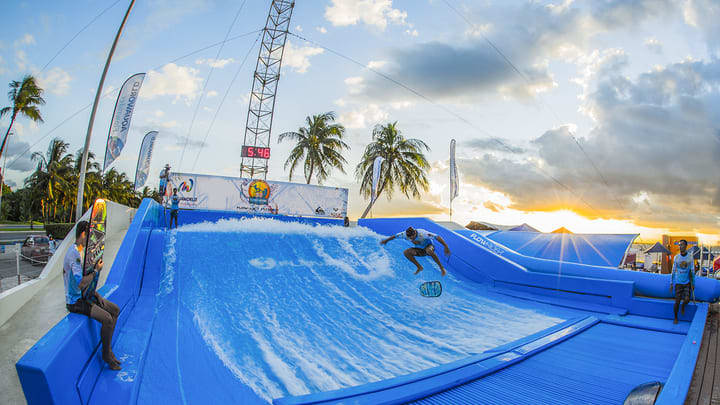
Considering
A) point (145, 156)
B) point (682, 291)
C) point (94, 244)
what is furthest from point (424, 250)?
point (145, 156)

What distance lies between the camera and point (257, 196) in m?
23.5

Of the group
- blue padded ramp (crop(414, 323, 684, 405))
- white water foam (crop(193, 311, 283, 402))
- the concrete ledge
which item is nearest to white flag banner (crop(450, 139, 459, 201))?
blue padded ramp (crop(414, 323, 684, 405))

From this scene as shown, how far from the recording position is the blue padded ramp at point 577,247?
14758mm

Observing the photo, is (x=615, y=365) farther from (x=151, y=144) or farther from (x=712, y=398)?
(x=151, y=144)

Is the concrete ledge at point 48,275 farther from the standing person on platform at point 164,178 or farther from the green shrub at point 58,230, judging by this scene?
the green shrub at point 58,230

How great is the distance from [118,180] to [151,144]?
225 feet

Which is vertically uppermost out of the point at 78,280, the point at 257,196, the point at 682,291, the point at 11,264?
the point at 257,196

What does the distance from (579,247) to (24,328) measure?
17947mm

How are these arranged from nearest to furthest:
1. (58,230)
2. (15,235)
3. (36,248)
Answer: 1. (36,248)
2. (58,230)
3. (15,235)

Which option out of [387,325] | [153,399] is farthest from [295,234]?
[153,399]

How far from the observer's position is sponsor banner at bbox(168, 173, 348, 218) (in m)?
21.9

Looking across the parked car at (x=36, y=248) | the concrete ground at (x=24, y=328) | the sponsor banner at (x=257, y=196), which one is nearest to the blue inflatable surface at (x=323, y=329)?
the concrete ground at (x=24, y=328)

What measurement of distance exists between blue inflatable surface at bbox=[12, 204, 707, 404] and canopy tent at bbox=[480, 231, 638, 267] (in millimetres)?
4706

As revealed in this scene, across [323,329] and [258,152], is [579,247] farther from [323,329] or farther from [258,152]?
[258,152]
